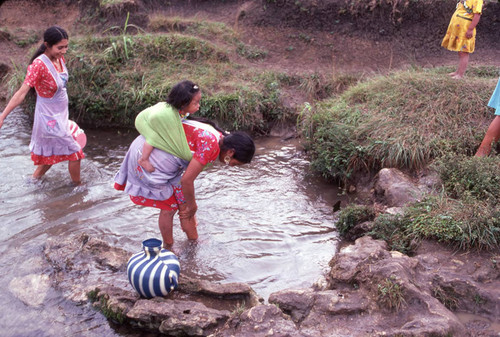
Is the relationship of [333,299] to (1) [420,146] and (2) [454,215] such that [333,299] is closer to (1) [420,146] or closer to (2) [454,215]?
(2) [454,215]

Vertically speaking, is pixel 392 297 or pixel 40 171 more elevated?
pixel 392 297

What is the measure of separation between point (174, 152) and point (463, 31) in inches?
209

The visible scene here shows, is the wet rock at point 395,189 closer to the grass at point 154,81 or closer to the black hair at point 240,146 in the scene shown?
the black hair at point 240,146

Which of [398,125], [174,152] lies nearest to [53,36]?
[174,152]

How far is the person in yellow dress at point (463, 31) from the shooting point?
6746mm

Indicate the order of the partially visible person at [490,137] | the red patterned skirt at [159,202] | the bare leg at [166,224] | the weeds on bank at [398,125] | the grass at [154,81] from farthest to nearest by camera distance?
the grass at [154,81] < the weeds on bank at [398,125] < the partially visible person at [490,137] < the bare leg at [166,224] < the red patterned skirt at [159,202]

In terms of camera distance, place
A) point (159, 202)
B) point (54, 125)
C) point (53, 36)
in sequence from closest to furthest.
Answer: point (159, 202), point (53, 36), point (54, 125)

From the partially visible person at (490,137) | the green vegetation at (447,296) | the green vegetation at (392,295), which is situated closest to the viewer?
the green vegetation at (392,295)

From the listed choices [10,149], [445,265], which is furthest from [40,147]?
[445,265]

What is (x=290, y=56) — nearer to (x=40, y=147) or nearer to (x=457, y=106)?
(x=457, y=106)

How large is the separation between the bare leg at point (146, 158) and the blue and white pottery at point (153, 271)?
0.60m

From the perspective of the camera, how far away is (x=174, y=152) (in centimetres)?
363

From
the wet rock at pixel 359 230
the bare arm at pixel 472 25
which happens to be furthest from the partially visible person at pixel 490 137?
the bare arm at pixel 472 25

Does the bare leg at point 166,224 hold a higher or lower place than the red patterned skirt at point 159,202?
lower
